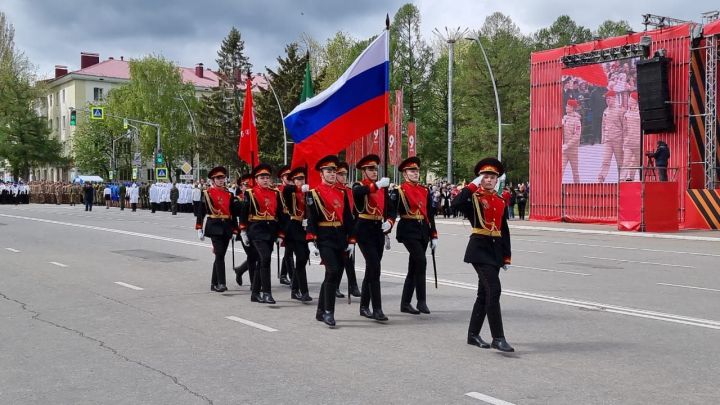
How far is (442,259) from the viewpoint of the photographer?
15922 millimetres

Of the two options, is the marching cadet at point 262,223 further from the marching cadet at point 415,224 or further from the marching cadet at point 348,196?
the marching cadet at point 415,224

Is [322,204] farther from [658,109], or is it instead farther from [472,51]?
[472,51]

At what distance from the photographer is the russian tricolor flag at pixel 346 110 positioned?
380 inches

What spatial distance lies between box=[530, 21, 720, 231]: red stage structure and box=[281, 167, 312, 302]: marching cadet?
1697cm

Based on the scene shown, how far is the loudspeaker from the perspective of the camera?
86.0ft

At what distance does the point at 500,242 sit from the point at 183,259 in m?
9.80

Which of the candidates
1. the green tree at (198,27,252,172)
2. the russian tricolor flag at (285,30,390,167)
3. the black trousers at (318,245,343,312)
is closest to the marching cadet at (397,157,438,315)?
the black trousers at (318,245,343,312)

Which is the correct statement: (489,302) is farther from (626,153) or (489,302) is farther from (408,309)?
(626,153)

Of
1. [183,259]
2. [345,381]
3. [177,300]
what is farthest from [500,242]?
[183,259]

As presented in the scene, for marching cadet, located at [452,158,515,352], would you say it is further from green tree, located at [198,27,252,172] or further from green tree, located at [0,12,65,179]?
green tree, located at [0,12,65,179]

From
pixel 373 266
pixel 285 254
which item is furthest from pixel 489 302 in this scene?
pixel 285 254

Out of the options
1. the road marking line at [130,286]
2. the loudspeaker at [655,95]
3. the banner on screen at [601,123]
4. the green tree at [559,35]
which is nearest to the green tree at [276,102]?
the green tree at [559,35]

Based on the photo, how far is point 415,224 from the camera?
905 centimetres

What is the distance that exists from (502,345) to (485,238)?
3.30 ft
